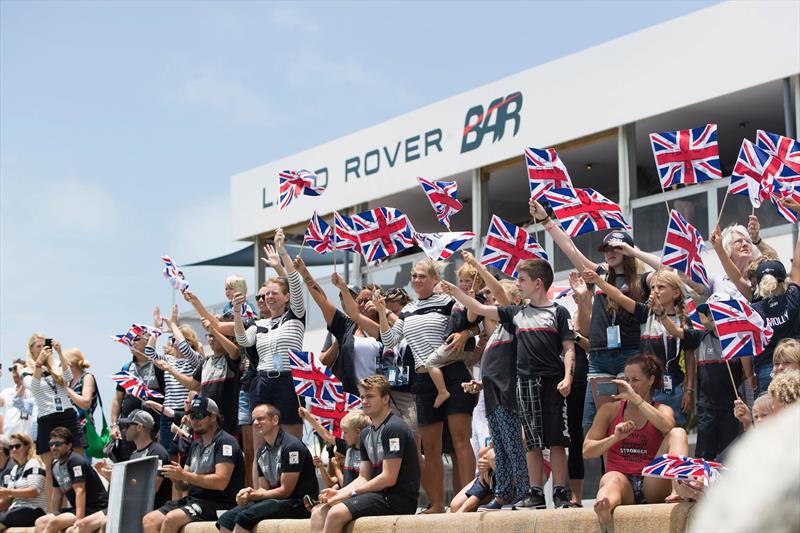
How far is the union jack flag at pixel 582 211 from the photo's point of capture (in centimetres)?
908

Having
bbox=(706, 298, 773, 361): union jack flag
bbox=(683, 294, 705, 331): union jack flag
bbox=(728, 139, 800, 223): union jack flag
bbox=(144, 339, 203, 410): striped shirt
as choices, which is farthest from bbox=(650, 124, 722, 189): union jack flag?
bbox=(144, 339, 203, 410): striped shirt

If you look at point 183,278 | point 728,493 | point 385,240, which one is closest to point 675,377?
point 385,240

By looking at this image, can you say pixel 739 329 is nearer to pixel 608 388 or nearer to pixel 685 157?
pixel 608 388

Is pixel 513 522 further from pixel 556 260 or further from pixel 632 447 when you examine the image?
pixel 556 260

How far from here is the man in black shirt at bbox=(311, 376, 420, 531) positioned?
28.1 feet

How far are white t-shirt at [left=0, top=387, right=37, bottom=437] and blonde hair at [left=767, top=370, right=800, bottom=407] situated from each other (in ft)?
33.9

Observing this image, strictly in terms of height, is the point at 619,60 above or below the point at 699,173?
above

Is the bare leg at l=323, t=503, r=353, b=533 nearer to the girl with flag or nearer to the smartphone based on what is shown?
the girl with flag

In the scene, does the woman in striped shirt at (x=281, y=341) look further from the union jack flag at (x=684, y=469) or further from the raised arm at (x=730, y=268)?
the union jack flag at (x=684, y=469)

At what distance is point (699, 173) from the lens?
9.25m

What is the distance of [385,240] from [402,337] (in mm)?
1481

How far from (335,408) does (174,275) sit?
2.80 meters

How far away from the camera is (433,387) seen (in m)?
9.02

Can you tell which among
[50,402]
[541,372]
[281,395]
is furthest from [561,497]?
[50,402]
